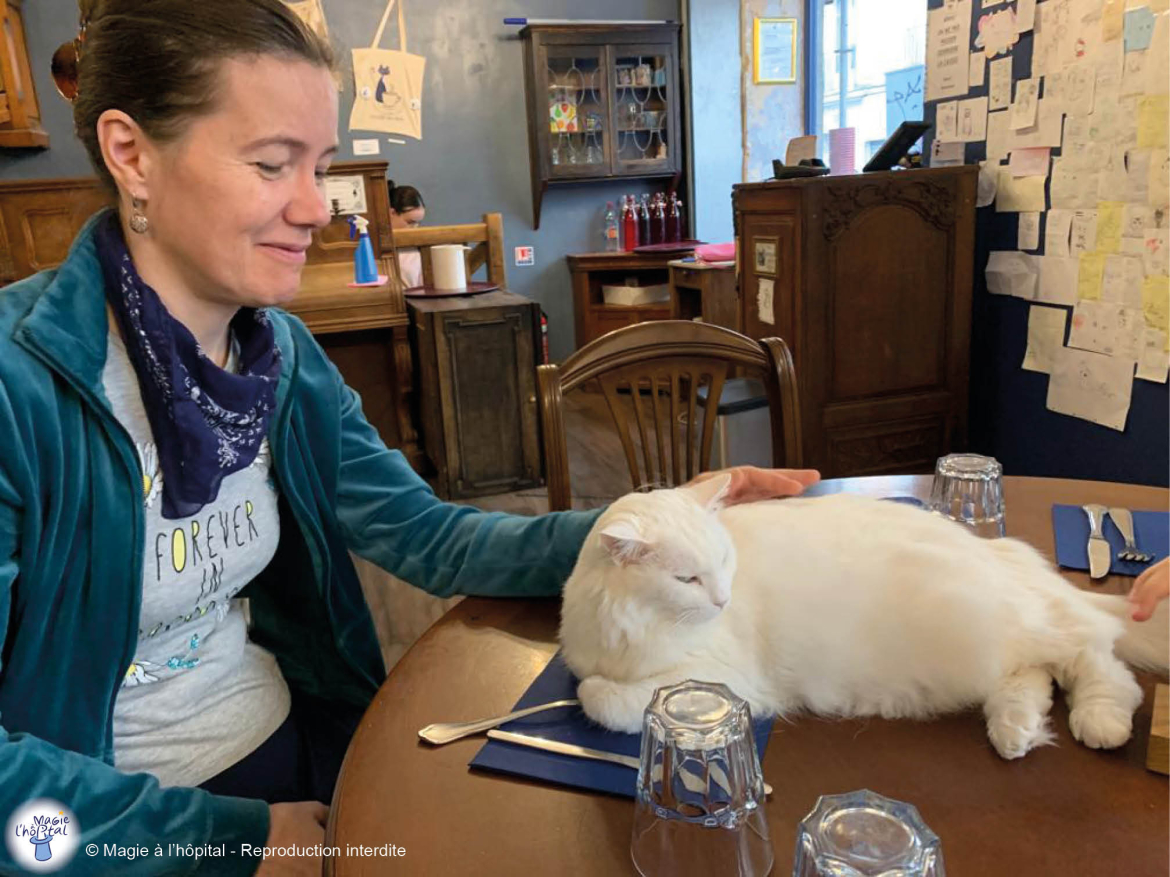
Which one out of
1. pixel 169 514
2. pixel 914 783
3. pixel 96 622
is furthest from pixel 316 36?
pixel 914 783

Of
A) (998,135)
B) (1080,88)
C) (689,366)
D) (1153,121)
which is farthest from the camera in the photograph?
(998,135)

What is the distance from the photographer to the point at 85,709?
91 cm

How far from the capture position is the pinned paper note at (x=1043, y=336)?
2.57 metres

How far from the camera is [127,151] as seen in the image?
0.92m

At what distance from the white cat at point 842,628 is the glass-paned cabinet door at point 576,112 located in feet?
16.4

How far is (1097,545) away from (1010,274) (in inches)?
77.1

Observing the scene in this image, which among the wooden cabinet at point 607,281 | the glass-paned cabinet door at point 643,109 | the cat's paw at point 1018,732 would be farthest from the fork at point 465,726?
the glass-paned cabinet door at point 643,109

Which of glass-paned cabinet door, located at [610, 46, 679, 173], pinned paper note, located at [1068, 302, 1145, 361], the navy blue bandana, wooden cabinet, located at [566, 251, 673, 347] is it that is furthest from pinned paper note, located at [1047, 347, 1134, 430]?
glass-paned cabinet door, located at [610, 46, 679, 173]

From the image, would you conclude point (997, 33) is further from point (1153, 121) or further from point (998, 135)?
point (1153, 121)

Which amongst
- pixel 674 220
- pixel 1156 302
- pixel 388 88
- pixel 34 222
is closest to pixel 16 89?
pixel 34 222

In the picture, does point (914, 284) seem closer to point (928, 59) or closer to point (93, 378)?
point (928, 59)

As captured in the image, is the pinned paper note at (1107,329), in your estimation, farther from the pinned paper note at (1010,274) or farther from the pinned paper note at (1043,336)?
the pinned paper note at (1010,274)

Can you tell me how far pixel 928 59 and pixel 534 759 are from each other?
301 cm

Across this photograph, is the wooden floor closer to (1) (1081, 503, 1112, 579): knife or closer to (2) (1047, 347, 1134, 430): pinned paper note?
(1) (1081, 503, 1112, 579): knife
